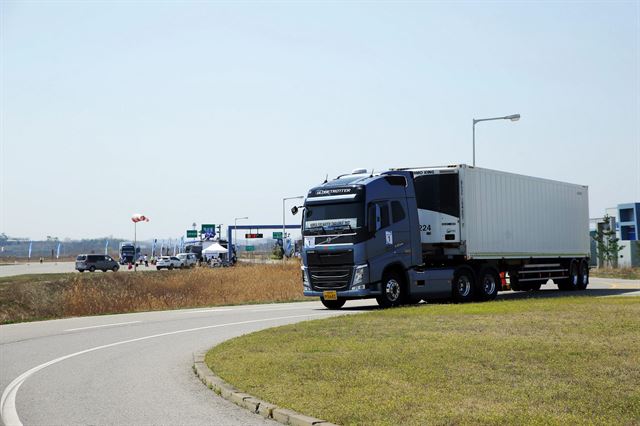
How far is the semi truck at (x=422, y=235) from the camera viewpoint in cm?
2180

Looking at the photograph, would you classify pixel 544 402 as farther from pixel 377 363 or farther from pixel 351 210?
pixel 351 210

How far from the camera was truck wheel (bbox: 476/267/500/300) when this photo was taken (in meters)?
24.9

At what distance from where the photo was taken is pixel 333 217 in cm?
2211

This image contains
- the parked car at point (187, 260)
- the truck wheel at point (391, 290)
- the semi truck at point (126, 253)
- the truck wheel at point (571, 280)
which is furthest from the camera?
the semi truck at point (126, 253)

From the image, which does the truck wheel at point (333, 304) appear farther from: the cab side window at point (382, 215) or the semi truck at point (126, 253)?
the semi truck at point (126, 253)

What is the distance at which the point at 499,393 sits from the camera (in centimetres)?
816

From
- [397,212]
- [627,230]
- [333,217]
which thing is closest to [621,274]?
[627,230]

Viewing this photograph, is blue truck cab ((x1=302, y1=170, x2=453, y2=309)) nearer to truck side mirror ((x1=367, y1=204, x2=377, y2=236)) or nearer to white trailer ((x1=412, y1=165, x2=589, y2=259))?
truck side mirror ((x1=367, y1=204, x2=377, y2=236))

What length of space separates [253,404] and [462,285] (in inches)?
673

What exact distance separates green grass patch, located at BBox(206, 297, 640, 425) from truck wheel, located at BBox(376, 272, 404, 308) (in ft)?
17.8

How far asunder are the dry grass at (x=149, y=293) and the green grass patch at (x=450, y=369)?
40.9ft

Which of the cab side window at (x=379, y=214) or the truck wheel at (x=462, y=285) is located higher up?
the cab side window at (x=379, y=214)

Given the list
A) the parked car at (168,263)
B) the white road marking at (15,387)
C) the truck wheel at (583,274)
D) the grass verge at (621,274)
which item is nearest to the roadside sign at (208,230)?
the parked car at (168,263)

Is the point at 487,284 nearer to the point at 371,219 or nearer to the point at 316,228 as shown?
the point at 371,219
